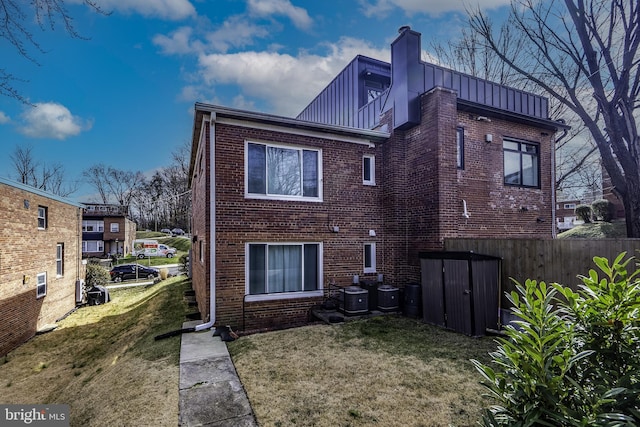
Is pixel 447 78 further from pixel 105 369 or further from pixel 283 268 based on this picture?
pixel 105 369

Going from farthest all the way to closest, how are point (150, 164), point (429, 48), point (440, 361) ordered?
point (150, 164)
point (429, 48)
point (440, 361)

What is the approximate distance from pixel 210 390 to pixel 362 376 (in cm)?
226

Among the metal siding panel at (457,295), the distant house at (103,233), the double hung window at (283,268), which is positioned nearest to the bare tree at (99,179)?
the distant house at (103,233)

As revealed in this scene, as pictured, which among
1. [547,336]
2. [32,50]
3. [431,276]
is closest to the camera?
[547,336]

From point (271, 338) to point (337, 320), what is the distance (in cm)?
178

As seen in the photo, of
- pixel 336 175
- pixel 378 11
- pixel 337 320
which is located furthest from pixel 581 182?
pixel 337 320

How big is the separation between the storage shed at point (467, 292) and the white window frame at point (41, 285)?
1416 cm

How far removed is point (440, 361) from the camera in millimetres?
5195

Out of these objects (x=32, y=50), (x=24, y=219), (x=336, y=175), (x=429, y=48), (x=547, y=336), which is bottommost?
(x=547, y=336)

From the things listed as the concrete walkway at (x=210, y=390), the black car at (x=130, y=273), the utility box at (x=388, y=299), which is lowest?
the black car at (x=130, y=273)

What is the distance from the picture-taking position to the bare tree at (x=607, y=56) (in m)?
9.97

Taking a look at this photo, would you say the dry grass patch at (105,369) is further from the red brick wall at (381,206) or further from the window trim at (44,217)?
the window trim at (44,217)

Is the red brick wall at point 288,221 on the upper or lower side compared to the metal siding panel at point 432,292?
upper

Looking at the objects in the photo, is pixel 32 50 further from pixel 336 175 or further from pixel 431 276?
pixel 431 276
